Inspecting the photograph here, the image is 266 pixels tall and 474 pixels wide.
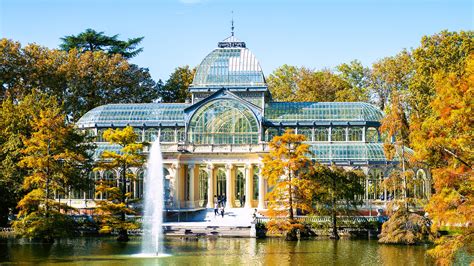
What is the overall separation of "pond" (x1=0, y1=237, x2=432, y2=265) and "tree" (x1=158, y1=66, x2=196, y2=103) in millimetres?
45537

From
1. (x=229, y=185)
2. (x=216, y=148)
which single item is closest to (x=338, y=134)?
(x=229, y=185)

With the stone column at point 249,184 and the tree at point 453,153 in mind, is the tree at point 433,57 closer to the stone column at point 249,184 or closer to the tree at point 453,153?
the stone column at point 249,184

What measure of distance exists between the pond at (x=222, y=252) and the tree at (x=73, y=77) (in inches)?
1267

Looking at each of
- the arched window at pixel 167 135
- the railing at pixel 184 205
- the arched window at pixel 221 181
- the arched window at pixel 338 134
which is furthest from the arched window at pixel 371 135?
the arched window at pixel 167 135

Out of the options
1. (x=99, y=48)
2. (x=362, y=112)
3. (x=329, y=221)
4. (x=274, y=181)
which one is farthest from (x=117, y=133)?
(x=99, y=48)

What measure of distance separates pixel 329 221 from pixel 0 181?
24984mm

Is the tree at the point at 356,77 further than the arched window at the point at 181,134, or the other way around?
the tree at the point at 356,77

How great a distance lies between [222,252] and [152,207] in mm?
18480

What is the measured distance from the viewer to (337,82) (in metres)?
94.2

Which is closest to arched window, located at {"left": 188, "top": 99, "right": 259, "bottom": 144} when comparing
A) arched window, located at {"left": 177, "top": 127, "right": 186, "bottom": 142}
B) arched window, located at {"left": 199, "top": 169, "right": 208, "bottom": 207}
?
arched window, located at {"left": 177, "top": 127, "right": 186, "bottom": 142}

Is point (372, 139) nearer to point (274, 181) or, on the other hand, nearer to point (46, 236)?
point (274, 181)

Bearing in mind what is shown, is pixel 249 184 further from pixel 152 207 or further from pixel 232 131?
pixel 152 207

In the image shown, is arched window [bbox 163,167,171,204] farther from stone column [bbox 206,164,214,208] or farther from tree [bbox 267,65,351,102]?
tree [bbox 267,65,351,102]

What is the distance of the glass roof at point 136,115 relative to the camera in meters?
72.3
